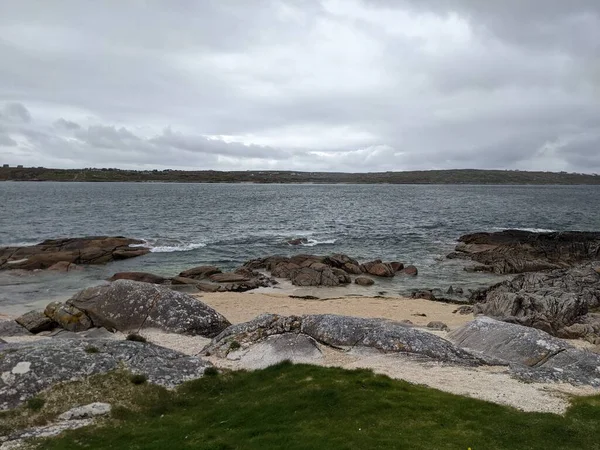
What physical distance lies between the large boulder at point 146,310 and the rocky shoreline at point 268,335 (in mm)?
50

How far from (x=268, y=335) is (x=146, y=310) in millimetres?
6990

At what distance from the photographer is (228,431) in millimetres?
12156

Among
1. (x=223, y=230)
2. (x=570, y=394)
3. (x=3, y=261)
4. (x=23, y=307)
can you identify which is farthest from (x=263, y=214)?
(x=570, y=394)

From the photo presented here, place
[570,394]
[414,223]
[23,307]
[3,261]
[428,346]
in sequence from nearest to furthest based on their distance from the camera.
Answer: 1. [570,394]
2. [428,346]
3. [23,307]
4. [3,261]
5. [414,223]

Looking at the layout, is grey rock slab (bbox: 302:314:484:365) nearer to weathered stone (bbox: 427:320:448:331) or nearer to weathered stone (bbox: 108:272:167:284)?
weathered stone (bbox: 427:320:448:331)

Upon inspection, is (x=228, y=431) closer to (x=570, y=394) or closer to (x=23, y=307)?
(x=570, y=394)

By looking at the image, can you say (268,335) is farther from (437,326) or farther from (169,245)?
(169,245)

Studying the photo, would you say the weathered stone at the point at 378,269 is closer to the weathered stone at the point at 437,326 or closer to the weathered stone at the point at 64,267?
the weathered stone at the point at 437,326

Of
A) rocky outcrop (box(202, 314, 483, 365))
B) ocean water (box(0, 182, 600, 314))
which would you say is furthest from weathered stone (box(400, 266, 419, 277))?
rocky outcrop (box(202, 314, 483, 365))

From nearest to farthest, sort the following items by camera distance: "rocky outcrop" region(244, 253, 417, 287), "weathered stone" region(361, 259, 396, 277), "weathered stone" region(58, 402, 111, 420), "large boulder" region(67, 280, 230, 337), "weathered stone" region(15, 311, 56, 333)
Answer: "weathered stone" region(58, 402, 111, 420)
"large boulder" region(67, 280, 230, 337)
"weathered stone" region(15, 311, 56, 333)
"rocky outcrop" region(244, 253, 417, 287)
"weathered stone" region(361, 259, 396, 277)

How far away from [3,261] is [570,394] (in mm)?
49408

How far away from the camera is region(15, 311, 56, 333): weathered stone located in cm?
2331

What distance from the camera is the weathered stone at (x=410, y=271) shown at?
46081mm

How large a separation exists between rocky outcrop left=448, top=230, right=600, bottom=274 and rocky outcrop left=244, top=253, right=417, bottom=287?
10.4 metres
